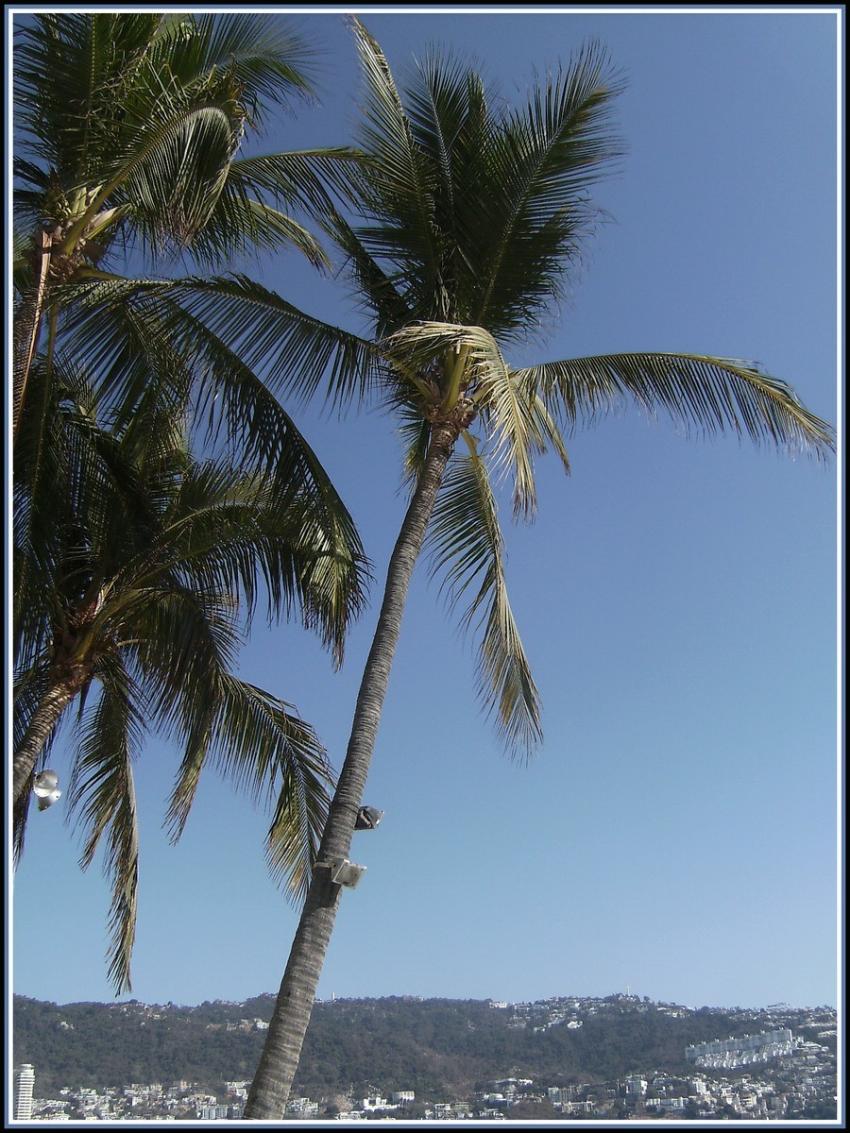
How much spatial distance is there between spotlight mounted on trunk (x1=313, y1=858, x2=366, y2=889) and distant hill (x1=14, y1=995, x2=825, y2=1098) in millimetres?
9137

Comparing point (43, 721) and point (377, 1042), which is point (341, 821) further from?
point (377, 1042)

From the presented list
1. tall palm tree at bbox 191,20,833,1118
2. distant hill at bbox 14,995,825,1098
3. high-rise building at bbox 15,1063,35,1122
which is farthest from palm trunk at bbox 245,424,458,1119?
distant hill at bbox 14,995,825,1098

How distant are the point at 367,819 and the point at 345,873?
569 millimetres

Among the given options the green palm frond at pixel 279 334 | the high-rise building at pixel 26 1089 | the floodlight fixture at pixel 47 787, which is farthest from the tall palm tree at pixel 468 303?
the high-rise building at pixel 26 1089

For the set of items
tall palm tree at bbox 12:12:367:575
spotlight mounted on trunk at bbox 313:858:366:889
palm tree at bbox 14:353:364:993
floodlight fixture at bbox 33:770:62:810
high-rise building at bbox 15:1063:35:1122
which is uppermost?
tall palm tree at bbox 12:12:367:575

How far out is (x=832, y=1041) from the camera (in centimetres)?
1542

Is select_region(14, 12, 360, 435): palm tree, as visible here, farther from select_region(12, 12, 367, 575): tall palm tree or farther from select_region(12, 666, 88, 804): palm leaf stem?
select_region(12, 666, 88, 804): palm leaf stem

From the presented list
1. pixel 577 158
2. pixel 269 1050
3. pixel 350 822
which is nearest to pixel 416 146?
pixel 577 158

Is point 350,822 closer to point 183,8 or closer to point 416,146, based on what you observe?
point 416,146

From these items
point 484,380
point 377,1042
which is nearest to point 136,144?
point 484,380

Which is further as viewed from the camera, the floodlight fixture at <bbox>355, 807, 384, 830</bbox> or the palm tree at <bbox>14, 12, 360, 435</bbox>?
the palm tree at <bbox>14, 12, 360, 435</bbox>

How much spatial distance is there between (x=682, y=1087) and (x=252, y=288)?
1167 cm

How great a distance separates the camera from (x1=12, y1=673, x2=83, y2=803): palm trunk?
866cm

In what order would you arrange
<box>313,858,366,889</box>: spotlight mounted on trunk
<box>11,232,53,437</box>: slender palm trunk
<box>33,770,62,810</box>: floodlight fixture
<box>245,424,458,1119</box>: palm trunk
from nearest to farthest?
<box>245,424,458,1119</box>: palm trunk < <box>313,858,366,889</box>: spotlight mounted on trunk < <box>11,232,53,437</box>: slender palm trunk < <box>33,770,62,810</box>: floodlight fixture
